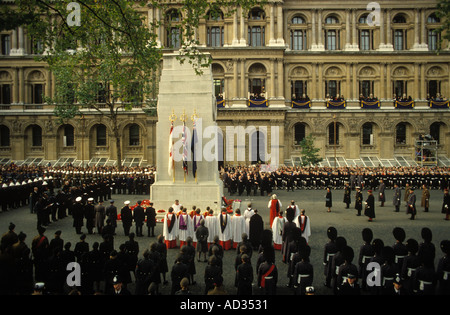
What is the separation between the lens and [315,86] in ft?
148

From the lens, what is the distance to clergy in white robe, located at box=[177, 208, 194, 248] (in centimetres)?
1399

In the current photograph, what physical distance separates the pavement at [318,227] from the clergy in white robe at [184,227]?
1.97 ft

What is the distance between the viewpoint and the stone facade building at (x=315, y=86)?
143 feet

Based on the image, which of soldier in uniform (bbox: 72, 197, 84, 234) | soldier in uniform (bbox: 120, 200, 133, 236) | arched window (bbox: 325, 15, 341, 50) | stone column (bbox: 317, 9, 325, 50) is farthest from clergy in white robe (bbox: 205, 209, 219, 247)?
arched window (bbox: 325, 15, 341, 50)

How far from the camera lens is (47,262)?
30.3 feet

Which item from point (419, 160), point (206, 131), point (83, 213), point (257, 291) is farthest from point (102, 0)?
point (419, 160)

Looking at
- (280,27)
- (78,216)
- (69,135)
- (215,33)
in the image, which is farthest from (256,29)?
(78,216)

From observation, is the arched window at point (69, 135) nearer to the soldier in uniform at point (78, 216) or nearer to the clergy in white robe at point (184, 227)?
the soldier in uniform at point (78, 216)

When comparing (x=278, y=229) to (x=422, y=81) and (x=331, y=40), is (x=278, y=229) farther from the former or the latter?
(x=422, y=81)

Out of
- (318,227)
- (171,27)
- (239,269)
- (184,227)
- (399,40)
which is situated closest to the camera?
(239,269)

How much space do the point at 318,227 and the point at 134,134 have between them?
32727 mm

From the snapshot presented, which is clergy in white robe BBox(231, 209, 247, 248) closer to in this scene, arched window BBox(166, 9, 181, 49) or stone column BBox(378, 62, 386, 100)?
arched window BBox(166, 9, 181, 49)

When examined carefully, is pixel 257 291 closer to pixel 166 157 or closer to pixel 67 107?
pixel 166 157

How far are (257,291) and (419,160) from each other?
40923mm
